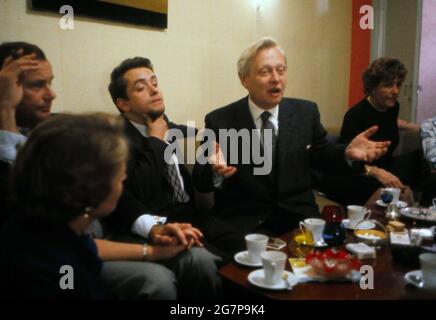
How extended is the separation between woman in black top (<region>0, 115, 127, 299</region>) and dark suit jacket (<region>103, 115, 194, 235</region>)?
0.72 m

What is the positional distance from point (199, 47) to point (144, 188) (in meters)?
1.34

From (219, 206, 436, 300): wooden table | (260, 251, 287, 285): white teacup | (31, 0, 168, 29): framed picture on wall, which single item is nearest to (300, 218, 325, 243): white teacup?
(219, 206, 436, 300): wooden table

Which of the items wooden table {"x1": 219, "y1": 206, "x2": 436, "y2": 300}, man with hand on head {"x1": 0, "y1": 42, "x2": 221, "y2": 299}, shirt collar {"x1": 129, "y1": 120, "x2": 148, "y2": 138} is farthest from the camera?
shirt collar {"x1": 129, "y1": 120, "x2": 148, "y2": 138}

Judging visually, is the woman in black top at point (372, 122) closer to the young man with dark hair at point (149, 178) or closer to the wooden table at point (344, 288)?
the young man with dark hair at point (149, 178)

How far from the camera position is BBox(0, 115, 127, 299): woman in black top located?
926mm

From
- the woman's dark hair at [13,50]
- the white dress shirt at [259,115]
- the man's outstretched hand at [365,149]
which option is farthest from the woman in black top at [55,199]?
the man's outstretched hand at [365,149]

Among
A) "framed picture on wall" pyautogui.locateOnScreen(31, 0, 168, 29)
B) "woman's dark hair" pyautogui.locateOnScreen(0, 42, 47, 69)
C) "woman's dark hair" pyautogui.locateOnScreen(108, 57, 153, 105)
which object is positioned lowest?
"woman's dark hair" pyautogui.locateOnScreen(108, 57, 153, 105)

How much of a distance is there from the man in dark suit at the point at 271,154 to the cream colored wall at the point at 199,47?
2.11ft

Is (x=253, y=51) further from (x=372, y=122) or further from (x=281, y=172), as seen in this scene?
(x=372, y=122)

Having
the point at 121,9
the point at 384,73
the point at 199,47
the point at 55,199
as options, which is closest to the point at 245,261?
the point at 55,199

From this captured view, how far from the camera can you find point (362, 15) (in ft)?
13.9

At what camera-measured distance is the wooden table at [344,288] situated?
113 centimetres
